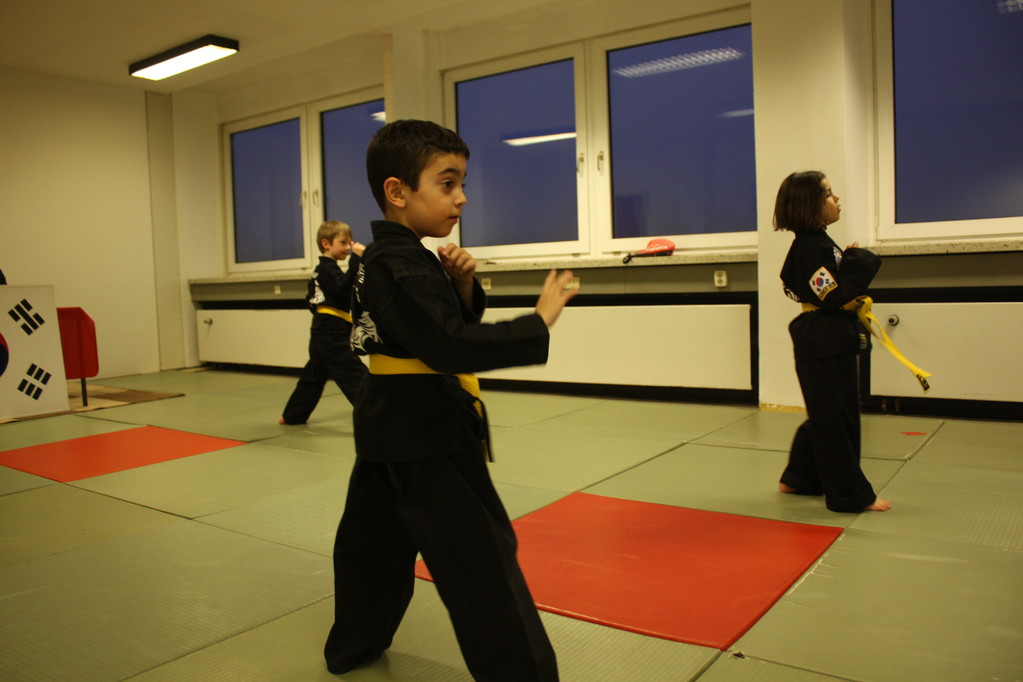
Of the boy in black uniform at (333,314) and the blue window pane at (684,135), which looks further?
the blue window pane at (684,135)

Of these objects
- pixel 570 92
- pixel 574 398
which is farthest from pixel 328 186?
pixel 574 398

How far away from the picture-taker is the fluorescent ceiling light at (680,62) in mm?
5402

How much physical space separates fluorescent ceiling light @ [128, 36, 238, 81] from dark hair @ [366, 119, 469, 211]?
558 cm

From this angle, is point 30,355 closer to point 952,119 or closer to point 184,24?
point 184,24

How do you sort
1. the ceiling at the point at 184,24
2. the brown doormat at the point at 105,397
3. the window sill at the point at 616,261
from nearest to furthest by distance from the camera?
the window sill at the point at 616,261 < the ceiling at the point at 184,24 < the brown doormat at the point at 105,397

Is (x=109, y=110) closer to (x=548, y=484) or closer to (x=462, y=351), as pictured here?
(x=548, y=484)

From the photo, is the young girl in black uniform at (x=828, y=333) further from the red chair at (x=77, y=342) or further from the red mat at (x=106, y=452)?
the red chair at (x=77, y=342)

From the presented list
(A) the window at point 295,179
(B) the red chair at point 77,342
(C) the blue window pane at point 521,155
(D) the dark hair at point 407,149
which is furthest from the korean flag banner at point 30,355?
(D) the dark hair at point 407,149

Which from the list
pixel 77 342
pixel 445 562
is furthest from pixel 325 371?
pixel 445 562

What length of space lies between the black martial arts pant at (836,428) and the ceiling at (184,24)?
4.09 metres

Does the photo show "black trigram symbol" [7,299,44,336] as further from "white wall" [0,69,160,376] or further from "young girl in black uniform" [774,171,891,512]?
"young girl in black uniform" [774,171,891,512]

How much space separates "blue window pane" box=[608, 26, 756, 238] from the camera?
212 inches

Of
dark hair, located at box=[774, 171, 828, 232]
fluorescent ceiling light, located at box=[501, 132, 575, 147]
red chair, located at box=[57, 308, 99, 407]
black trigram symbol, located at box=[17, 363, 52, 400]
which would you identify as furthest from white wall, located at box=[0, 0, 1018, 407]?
black trigram symbol, located at box=[17, 363, 52, 400]

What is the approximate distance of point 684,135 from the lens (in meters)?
5.61
